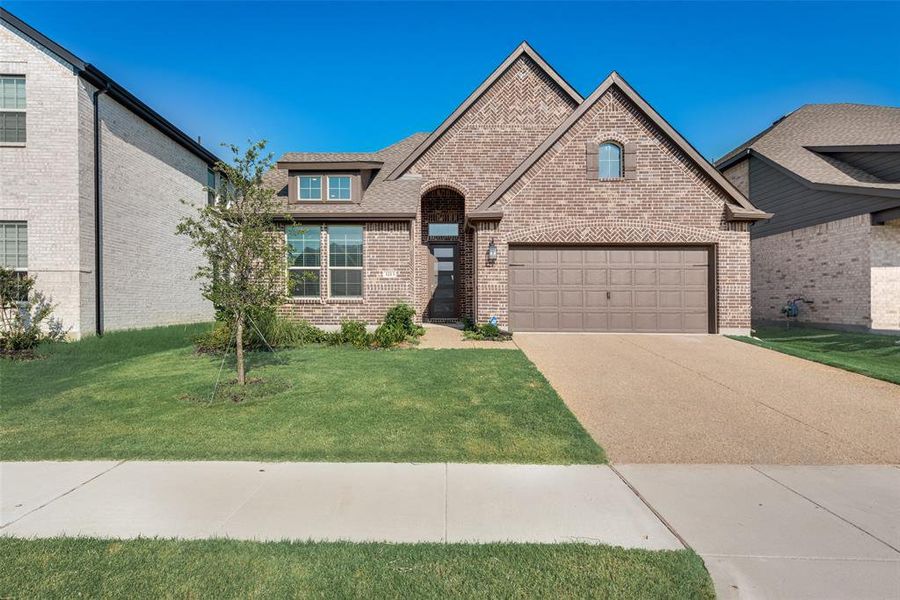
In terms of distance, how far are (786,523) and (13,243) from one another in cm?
1718

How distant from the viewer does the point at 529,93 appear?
629 inches

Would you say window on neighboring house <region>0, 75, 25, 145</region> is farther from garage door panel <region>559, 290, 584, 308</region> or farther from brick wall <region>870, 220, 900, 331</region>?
brick wall <region>870, 220, 900, 331</region>

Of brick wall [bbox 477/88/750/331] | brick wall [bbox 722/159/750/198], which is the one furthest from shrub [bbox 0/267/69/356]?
brick wall [bbox 722/159/750/198]

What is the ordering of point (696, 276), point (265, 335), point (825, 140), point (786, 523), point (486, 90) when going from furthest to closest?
1. point (825, 140)
2. point (486, 90)
3. point (696, 276)
4. point (265, 335)
5. point (786, 523)

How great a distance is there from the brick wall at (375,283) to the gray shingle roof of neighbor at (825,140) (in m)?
14.1

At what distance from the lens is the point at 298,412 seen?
566 centimetres

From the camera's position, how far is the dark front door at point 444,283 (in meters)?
15.8

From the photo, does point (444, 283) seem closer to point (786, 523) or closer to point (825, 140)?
point (786, 523)

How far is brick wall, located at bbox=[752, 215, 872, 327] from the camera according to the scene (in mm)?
12891

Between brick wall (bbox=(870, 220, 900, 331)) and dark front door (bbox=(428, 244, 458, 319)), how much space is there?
42.7ft

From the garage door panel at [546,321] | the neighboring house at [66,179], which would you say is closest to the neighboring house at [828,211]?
the garage door panel at [546,321]

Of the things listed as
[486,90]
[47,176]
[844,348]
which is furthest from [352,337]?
[844,348]

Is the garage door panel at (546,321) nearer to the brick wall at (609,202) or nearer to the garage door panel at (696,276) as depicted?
the brick wall at (609,202)

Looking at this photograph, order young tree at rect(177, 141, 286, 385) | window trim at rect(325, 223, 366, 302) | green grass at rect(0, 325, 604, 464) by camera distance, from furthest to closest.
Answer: window trim at rect(325, 223, 366, 302) < young tree at rect(177, 141, 286, 385) < green grass at rect(0, 325, 604, 464)
